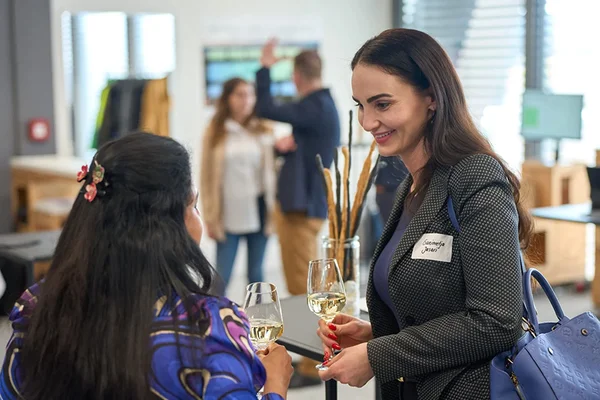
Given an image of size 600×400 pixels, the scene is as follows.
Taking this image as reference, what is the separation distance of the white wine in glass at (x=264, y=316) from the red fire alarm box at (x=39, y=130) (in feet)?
16.4

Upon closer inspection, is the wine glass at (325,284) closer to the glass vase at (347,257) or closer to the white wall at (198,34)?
the glass vase at (347,257)

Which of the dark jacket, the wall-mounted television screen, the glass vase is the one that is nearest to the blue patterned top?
A: the glass vase

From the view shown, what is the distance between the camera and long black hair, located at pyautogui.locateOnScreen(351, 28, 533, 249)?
1837 millimetres

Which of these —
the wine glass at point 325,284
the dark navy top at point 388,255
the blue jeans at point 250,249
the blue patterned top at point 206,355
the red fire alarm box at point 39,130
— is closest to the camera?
the blue patterned top at point 206,355

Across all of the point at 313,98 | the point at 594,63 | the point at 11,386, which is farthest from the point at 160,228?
the point at 594,63

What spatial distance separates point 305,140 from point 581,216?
1699 millimetres

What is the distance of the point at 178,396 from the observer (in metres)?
1.42

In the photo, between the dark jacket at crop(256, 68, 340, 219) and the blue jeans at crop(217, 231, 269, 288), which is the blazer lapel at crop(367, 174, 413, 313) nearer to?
the dark jacket at crop(256, 68, 340, 219)

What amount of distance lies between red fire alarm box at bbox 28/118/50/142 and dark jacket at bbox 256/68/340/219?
89.9 inches

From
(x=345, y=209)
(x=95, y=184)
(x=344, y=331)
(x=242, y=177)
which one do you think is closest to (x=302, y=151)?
(x=242, y=177)

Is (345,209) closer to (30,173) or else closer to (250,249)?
(250,249)

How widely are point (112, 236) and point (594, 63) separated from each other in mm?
5607

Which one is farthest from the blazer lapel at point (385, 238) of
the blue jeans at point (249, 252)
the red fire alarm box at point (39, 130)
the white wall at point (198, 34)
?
the red fire alarm box at point (39, 130)

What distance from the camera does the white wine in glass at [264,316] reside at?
6.14 feet
